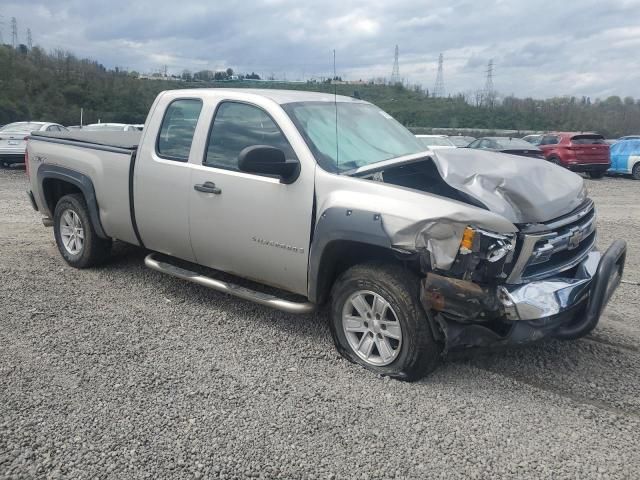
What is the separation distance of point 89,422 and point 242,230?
1.73 m

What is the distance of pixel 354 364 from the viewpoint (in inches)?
158

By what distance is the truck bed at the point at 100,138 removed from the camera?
562 centimetres

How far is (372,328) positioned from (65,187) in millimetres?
4176

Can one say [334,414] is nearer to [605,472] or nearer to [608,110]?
[605,472]

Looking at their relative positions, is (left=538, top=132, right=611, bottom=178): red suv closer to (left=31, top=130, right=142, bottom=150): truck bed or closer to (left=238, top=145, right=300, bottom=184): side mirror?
(left=31, top=130, right=142, bottom=150): truck bed

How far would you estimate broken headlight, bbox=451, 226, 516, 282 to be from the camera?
10.8 feet

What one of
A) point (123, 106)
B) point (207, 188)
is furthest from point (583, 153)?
point (123, 106)

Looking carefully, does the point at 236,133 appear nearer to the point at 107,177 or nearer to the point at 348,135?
the point at 348,135

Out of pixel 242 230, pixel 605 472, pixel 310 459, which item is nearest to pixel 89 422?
pixel 310 459

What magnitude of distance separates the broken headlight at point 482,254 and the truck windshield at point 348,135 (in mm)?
1146

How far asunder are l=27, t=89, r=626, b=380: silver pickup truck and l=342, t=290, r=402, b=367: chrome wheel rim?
1 cm

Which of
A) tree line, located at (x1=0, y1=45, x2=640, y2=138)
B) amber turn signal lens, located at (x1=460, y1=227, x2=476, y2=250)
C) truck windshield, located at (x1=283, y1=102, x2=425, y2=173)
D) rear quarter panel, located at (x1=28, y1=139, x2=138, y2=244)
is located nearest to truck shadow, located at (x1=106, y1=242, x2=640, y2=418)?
amber turn signal lens, located at (x1=460, y1=227, x2=476, y2=250)

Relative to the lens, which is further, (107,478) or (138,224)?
(138,224)

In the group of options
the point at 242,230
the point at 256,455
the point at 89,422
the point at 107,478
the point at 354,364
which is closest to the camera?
the point at 107,478
